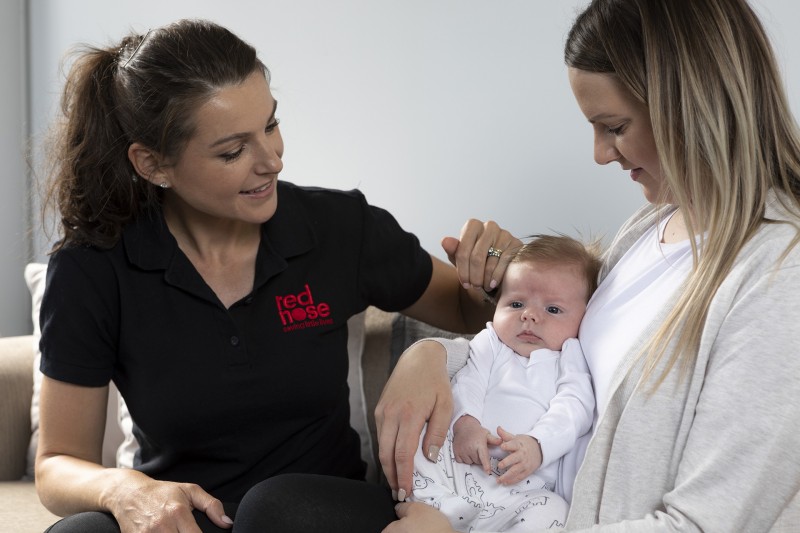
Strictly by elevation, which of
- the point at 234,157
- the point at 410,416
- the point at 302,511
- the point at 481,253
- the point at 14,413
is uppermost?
the point at 234,157

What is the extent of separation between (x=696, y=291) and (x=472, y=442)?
0.44 metres

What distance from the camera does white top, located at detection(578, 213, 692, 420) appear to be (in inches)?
56.9

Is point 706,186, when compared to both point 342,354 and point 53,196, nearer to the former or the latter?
point 342,354

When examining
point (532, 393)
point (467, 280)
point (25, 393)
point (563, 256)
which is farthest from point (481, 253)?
point (25, 393)

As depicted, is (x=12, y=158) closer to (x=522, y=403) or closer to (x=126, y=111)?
(x=126, y=111)

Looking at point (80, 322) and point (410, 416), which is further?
point (80, 322)

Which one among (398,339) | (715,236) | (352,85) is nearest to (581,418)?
(715,236)

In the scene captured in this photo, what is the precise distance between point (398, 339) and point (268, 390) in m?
0.46

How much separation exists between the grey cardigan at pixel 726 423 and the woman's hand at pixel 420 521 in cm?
24

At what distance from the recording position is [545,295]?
168cm

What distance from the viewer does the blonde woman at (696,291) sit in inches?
47.4

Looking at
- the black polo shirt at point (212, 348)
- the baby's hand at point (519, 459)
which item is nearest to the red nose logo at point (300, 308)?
the black polo shirt at point (212, 348)

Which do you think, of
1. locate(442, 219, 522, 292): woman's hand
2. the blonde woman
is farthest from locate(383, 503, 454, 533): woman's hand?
locate(442, 219, 522, 292): woman's hand

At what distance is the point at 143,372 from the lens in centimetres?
177
